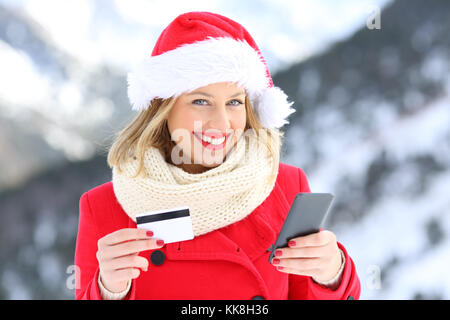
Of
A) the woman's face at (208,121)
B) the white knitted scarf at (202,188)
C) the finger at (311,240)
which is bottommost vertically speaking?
the finger at (311,240)

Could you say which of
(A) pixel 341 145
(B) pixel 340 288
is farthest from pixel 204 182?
(A) pixel 341 145

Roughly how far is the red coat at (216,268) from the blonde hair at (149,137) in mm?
137

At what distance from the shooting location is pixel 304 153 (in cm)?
180

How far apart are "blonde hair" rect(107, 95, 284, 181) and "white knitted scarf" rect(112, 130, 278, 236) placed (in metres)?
0.02

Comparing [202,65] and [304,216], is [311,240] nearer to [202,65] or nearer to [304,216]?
[304,216]

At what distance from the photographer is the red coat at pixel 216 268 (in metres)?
0.90

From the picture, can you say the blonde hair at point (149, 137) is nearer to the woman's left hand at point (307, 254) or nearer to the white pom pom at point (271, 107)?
the white pom pom at point (271, 107)

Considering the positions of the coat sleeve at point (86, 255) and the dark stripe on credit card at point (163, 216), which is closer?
the dark stripe on credit card at point (163, 216)

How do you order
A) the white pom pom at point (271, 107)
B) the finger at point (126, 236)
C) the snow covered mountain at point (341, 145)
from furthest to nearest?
Answer: 1. the snow covered mountain at point (341, 145)
2. the white pom pom at point (271, 107)
3. the finger at point (126, 236)

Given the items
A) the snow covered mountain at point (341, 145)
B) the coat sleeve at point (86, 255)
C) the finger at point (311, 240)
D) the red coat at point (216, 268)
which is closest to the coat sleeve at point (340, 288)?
the red coat at point (216, 268)

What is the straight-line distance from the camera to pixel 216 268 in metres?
0.91

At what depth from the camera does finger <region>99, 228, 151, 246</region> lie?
2.47 ft

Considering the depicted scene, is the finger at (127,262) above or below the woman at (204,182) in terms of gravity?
below

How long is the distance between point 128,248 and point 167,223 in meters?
0.08
